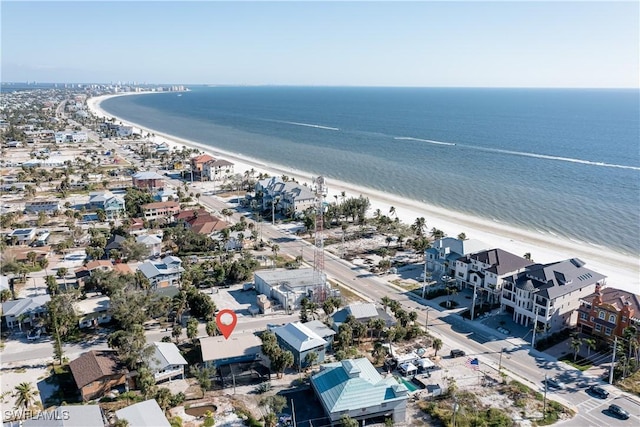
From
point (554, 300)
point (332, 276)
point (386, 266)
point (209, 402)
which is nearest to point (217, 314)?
point (209, 402)

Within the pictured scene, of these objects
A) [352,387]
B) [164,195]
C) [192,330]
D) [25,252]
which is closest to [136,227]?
[25,252]

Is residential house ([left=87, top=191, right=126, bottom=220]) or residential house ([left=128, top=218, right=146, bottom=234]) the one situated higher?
residential house ([left=87, top=191, right=126, bottom=220])

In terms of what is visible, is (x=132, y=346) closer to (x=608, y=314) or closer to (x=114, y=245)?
(x=114, y=245)

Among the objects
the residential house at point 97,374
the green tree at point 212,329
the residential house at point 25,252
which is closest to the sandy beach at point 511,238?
the green tree at point 212,329

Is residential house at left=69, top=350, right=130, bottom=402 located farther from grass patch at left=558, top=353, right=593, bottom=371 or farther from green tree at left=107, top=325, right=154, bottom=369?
grass patch at left=558, top=353, right=593, bottom=371

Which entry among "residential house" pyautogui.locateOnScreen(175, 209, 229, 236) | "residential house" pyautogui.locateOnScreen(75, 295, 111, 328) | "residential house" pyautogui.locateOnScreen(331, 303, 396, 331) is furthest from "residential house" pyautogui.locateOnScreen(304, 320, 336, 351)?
"residential house" pyautogui.locateOnScreen(175, 209, 229, 236)

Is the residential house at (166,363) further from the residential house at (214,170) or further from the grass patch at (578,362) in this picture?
the residential house at (214,170)

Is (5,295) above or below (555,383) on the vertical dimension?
above

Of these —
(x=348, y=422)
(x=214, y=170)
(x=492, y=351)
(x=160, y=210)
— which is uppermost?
(x=214, y=170)
